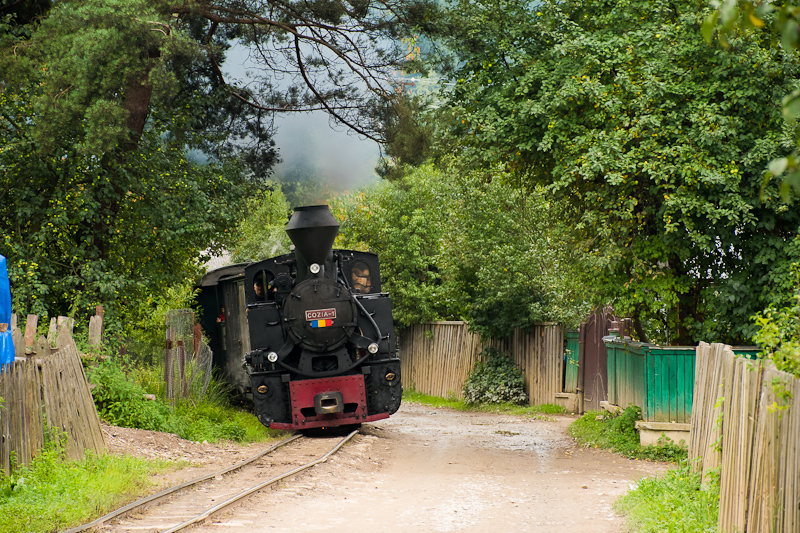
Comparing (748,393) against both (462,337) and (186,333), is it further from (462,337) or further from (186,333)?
(462,337)

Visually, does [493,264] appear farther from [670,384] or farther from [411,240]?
[670,384]

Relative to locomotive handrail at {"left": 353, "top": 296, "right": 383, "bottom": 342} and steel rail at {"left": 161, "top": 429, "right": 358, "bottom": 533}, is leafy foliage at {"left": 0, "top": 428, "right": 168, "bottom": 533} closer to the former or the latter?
steel rail at {"left": 161, "top": 429, "right": 358, "bottom": 533}

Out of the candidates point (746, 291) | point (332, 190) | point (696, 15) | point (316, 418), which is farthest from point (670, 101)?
point (332, 190)

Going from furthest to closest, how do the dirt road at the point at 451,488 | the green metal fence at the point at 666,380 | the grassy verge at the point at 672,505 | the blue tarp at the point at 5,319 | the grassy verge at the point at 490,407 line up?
the grassy verge at the point at 490,407 → the green metal fence at the point at 666,380 → the blue tarp at the point at 5,319 → the dirt road at the point at 451,488 → the grassy verge at the point at 672,505

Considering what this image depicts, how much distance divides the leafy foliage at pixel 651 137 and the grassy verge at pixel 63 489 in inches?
252

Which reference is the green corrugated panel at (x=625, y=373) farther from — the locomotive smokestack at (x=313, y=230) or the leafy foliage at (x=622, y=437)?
the locomotive smokestack at (x=313, y=230)

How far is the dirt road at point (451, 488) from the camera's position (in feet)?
21.6

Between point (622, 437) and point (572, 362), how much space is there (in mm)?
5741

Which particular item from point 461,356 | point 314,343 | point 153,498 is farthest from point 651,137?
point 461,356

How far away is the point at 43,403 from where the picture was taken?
7812 millimetres

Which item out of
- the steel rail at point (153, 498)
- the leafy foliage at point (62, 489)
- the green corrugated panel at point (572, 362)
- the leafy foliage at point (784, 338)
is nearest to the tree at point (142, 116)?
the steel rail at point (153, 498)

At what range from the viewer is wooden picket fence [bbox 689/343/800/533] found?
4023 mm

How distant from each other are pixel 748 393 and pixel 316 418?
808 cm

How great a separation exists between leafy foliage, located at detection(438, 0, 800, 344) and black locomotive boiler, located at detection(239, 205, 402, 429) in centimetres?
281
